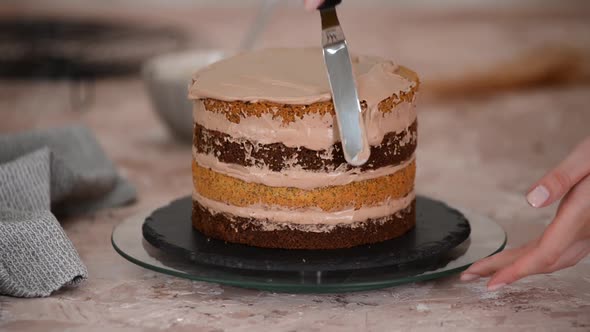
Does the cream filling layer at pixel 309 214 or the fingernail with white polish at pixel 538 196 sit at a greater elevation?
the fingernail with white polish at pixel 538 196

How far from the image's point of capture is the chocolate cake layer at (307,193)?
112cm

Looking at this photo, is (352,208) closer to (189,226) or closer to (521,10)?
(189,226)

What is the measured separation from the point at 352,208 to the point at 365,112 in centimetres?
12

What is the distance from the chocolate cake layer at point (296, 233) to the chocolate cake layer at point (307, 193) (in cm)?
2

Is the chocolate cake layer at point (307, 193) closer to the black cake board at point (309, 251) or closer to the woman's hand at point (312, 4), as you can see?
the black cake board at point (309, 251)

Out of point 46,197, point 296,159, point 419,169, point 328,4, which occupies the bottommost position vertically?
point 419,169

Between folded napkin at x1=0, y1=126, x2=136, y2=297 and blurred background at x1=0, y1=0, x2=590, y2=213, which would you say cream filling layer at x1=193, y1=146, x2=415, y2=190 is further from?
blurred background at x1=0, y1=0, x2=590, y2=213

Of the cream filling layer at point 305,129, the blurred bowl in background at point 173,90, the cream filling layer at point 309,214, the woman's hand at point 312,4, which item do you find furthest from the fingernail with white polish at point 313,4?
the blurred bowl in background at point 173,90

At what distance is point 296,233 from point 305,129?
13 centimetres

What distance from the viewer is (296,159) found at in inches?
43.6

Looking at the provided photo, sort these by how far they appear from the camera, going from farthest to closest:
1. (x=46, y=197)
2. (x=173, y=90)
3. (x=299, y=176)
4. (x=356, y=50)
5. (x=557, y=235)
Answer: (x=356, y=50) < (x=173, y=90) < (x=46, y=197) < (x=299, y=176) < (x=557, y=235)

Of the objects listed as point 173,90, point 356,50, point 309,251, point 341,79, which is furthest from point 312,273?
point 356,50

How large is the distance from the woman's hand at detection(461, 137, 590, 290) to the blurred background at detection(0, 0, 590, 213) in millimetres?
513

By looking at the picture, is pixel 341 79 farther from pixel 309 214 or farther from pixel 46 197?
pixel 46 197
